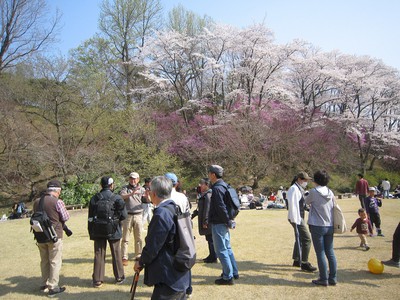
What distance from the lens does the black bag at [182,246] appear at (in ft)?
8.48

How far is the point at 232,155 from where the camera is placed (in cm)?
2106

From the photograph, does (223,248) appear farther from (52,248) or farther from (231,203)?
(52,248)

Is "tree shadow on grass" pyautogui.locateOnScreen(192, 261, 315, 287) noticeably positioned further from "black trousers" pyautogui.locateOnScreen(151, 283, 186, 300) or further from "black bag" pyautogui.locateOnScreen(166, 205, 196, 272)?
"black bag" pyautogui.locateOnScreen(166, 205, 196, 272)

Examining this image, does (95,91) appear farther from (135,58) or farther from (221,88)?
(221,88)

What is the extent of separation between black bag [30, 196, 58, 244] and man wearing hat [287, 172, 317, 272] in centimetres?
370

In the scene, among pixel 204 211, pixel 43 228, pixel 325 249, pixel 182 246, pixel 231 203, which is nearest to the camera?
pixel 182 246

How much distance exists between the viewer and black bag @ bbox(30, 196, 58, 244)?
419 centimetres

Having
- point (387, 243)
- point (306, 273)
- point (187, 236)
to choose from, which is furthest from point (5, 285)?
point (387, 243)

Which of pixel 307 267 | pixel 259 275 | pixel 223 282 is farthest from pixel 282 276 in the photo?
pixel 223 282

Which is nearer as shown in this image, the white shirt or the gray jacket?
the gray jacket

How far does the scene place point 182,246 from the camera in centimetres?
260

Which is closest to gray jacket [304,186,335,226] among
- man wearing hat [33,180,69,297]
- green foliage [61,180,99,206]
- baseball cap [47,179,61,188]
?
man wearing hat [33,180,69,297]

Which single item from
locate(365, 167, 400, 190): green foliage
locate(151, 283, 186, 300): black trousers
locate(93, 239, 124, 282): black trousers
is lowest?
locate(365, 167, 400, 190): green foliage

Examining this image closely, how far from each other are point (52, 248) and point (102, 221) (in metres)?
0.83
